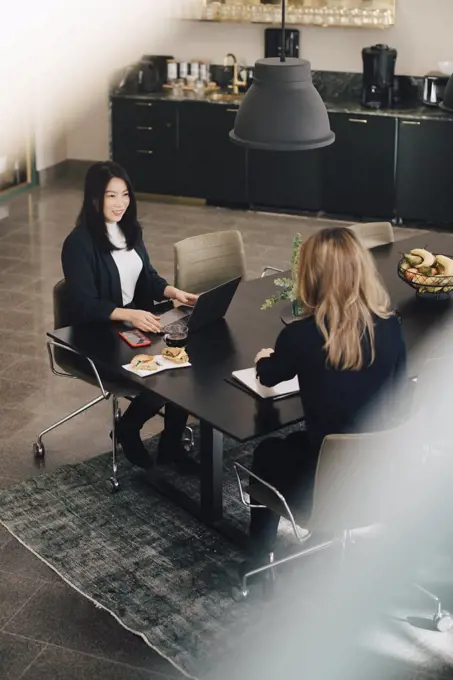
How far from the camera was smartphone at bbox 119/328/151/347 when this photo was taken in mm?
3316

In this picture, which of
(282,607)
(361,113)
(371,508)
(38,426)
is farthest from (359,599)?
(361,113)

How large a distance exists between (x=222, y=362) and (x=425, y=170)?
4158 mm

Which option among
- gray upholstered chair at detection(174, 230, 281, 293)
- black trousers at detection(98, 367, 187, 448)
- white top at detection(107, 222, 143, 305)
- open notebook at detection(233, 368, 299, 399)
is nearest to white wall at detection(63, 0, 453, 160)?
gray upholstered chair at detection(174, 230, 281, 293)

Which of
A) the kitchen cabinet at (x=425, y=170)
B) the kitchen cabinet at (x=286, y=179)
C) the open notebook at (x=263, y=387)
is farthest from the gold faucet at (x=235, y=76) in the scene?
the open notebook at (x=263, y=387)

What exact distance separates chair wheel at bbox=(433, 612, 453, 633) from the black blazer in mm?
1582

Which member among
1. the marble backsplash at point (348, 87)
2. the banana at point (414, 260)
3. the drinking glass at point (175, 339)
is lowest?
the drinking glass at point (175, 339)

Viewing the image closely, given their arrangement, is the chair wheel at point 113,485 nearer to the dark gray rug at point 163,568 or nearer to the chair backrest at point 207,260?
the dark gray rug at point 163,568

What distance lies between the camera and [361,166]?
7016 millimetres

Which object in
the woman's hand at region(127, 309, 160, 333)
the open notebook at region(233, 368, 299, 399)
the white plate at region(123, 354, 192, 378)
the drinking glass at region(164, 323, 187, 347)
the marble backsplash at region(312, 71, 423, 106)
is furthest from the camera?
the marble backsplash at region(312, 71, 423, 106)

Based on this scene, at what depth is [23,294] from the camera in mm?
5688

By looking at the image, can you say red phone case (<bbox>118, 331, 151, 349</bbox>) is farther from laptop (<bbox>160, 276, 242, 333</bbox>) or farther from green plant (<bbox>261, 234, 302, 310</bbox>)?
green plant (<bbox>261, 234, 302, 310</bbox>)

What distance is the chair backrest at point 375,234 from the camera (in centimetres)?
462

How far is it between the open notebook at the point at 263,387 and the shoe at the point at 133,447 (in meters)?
0.71

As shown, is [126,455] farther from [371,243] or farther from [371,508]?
[371,243]
